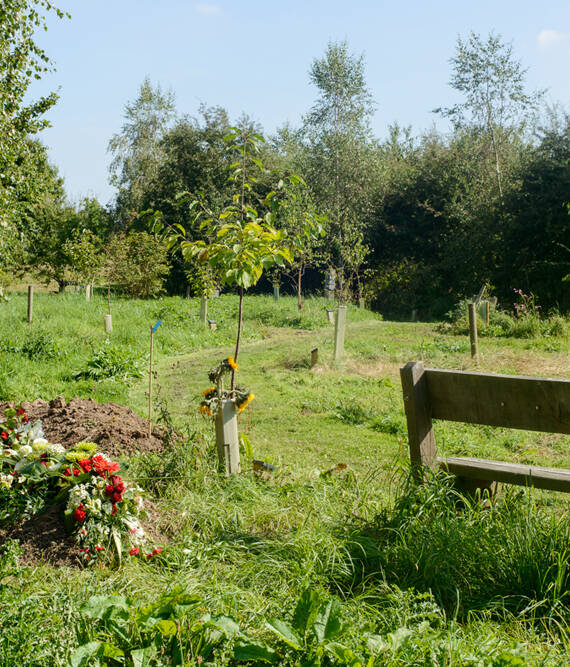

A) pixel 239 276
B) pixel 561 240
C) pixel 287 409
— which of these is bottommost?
pixel 287 409

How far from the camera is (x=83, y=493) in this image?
313 cm

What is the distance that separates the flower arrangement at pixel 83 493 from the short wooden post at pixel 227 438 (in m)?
0.80

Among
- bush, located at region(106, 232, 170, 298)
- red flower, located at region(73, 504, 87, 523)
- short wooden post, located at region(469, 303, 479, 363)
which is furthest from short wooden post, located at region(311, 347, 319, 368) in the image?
bush, located at region(106, 232, 170, 298)

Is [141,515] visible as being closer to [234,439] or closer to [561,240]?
[234,439]

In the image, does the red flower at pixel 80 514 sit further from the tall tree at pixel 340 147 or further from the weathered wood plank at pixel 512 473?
the tall tree at pixel 340 147

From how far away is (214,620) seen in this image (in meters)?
2.08

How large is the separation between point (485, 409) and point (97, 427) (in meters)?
3.37

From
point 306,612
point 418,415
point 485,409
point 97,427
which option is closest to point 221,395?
point 97,427

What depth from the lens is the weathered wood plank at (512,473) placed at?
9.12 ft

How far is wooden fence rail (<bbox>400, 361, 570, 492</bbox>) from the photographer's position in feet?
8.60

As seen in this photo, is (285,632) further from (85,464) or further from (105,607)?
(85,464)

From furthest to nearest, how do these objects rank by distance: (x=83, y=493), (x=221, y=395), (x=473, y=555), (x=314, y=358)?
1. (x=314, y=358)
2. (x=221, y=395)
3. (x=83, y=493)
4. (x=473, y=555)

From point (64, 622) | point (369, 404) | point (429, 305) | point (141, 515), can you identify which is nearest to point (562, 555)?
point (64, 622)

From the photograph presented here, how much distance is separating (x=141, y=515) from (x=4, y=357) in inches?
256
